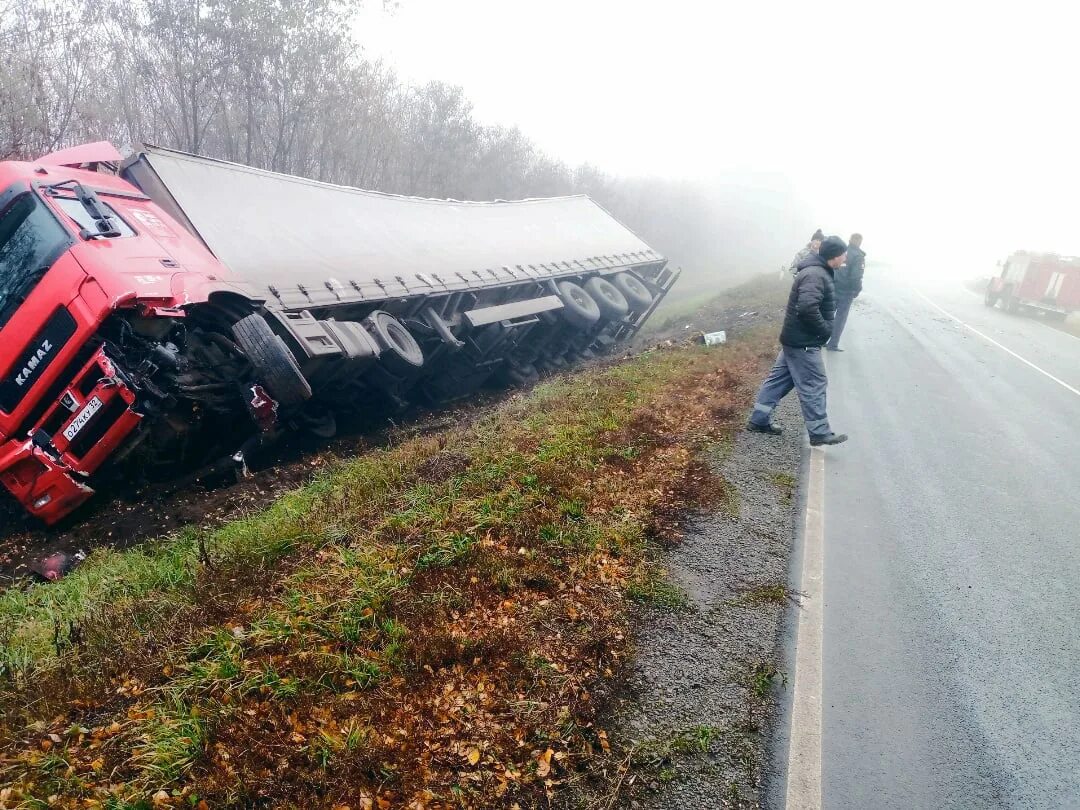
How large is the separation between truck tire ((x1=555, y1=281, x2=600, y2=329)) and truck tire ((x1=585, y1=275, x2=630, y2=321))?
641 millimetres

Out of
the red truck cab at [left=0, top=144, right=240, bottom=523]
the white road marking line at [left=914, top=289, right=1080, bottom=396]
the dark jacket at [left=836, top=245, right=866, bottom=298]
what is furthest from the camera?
the dark jacket at [left=836, top=245, right=866, bottom=298]

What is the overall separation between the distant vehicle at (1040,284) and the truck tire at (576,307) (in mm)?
15198

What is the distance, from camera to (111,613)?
329 centimetres

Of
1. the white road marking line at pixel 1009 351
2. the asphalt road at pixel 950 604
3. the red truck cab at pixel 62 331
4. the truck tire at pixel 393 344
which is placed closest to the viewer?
the asphalt road at pixel 950 604

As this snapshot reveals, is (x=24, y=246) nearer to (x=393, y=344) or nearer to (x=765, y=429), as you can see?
(x=393, y=344)

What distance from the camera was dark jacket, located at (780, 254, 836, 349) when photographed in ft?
18.0

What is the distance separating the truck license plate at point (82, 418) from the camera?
473 centimetres

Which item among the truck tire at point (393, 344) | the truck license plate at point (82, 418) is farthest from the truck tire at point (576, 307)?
the truck license plate at point (82, 418)

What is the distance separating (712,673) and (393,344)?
5.06 m

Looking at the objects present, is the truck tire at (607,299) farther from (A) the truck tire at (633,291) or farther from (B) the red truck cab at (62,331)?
(B) the red truck cab at (62,331)

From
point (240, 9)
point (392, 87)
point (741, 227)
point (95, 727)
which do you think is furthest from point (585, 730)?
point (741, 227)

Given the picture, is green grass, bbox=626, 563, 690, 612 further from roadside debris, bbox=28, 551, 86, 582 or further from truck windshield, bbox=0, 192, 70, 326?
truck windshield, bbox=0, 192, 70, 326

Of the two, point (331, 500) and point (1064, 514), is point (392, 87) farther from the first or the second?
point (1064, 514)

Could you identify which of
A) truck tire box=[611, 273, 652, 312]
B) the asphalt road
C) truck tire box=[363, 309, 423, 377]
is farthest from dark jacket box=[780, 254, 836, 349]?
truck tire box=[611, 273, 652, 312]
